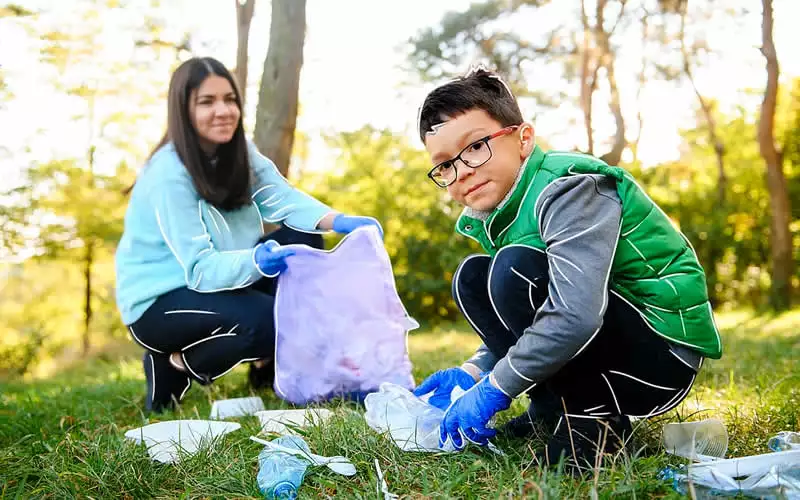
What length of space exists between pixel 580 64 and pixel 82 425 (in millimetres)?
10935

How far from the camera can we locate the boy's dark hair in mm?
1695

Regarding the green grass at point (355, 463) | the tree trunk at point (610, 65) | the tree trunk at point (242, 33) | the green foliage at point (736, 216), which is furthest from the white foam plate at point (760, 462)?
the tree trunk at point (610, 65)

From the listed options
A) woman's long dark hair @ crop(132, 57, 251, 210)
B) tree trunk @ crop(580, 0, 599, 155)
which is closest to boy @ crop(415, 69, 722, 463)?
woman's long dark hair @ crop(132, 57, 251, 210)

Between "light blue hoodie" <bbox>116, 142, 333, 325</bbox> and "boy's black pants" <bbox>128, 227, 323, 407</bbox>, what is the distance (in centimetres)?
5

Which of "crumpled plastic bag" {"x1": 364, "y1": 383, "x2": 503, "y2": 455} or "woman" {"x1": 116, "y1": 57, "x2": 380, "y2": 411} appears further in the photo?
"woman" {"x1": 116, "y1": 57, "x2": 380, "y2": 411}

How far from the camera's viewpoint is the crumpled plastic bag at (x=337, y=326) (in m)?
2.55

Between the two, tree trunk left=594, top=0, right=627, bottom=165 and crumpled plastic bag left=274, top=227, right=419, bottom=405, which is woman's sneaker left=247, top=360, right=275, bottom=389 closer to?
crumpled plastic bag left=274, top=227, right=419, bottom=405

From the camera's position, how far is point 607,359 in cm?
165

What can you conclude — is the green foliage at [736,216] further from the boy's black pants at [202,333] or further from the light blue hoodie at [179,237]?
the boy's black pants at [202,333]

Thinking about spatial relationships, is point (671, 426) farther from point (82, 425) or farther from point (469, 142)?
point (82, 425)

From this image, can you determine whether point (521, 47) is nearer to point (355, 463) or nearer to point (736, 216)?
Result: point (736, 216)

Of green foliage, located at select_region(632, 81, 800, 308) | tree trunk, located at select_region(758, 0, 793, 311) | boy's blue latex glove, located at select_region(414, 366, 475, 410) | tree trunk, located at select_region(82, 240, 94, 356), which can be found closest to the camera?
boy's blue latex glove, located at select_region(414, 366, 475, 410)

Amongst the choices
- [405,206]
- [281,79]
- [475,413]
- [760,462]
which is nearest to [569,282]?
[475,413]

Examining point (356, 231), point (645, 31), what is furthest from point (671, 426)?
point (645, 31)
